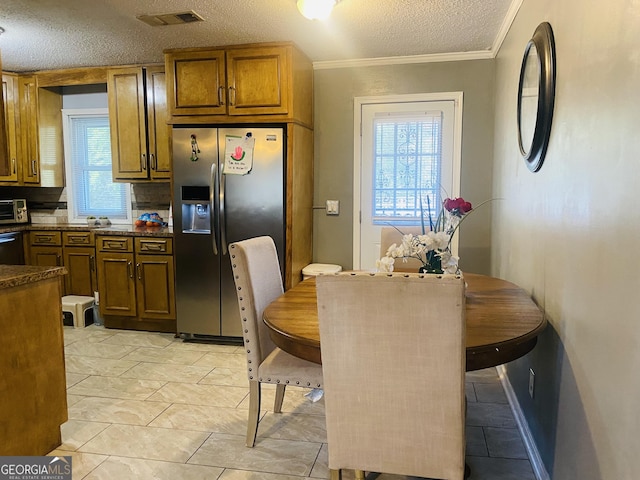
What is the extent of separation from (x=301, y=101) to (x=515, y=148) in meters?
1.70

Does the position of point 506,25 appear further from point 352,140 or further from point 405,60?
point 352,140

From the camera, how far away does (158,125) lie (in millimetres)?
4031

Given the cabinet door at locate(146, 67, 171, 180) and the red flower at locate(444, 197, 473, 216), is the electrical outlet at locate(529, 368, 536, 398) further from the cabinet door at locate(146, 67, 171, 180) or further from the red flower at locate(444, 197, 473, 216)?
the cabinet door at locate(146, 67, 171, 180)

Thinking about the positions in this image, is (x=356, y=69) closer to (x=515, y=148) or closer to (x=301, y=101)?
(x=301, y=101)

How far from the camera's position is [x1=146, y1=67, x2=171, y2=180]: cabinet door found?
399cm

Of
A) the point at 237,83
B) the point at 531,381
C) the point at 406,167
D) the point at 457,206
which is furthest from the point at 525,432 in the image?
the point at 237,83

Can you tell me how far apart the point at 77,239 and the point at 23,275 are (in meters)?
2.37

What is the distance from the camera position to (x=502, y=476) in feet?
6.57

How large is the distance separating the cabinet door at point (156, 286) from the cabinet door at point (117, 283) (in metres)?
0.08

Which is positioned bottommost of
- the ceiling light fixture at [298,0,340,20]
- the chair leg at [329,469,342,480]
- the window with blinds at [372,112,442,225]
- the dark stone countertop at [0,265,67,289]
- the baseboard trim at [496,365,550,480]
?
the baseboard trim at [496,365,550,480]

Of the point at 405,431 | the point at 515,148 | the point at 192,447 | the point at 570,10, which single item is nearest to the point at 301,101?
the point at 515,148

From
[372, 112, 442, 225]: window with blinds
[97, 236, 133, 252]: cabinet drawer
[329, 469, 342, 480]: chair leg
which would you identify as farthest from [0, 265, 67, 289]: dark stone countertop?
[372, 112, 442, 225]: window with blinds

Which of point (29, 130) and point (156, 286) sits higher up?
point (29, 130)

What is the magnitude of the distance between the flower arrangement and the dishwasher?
12.2 feet
